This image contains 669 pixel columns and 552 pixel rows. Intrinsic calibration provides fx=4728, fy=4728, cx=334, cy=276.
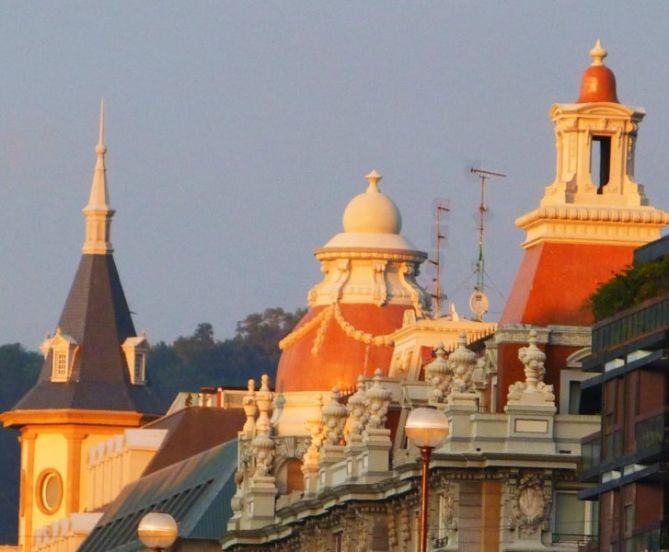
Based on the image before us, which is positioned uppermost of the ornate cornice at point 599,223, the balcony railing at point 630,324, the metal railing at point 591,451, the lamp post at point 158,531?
the ornate cornice at point 599,223

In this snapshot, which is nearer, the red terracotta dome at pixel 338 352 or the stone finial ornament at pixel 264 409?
the stone finial ornament at pixel 264 409

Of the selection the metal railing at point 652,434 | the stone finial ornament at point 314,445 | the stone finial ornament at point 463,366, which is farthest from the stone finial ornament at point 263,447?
the metal railing at point 652,434

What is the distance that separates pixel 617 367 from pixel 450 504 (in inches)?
768

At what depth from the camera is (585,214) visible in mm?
113125

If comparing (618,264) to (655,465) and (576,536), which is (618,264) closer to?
(576,536)

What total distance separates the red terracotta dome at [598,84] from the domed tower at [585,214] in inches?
0.9

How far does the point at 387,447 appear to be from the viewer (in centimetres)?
11881

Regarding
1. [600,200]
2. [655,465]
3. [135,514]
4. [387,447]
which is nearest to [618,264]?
[600,200]

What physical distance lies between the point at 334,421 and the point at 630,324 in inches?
1541

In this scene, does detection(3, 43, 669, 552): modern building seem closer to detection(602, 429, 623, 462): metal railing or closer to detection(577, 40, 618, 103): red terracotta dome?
detection(577, 40, 618, 103): red terracotta dome

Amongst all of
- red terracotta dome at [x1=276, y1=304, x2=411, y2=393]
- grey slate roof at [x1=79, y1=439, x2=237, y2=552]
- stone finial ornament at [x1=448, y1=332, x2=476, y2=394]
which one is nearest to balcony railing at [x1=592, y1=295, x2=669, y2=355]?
stone finial ornament at [x1=448, y1=332, x2=476, y2=394]

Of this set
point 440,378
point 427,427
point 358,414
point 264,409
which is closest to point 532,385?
point 440,378

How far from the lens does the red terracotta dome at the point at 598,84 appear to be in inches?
Result: 4469

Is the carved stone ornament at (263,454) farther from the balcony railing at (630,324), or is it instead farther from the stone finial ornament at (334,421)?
the balcony railing at (630,324)
